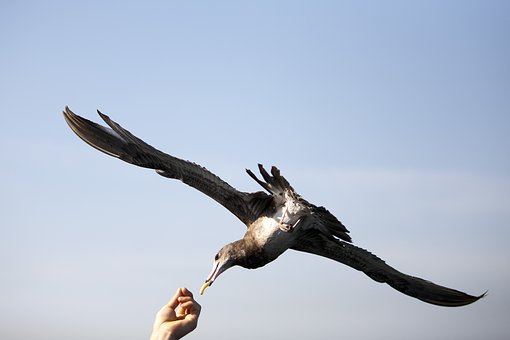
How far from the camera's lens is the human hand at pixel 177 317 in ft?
12.7

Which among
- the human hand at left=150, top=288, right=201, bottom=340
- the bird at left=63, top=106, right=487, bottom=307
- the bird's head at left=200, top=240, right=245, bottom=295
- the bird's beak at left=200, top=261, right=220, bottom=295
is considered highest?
the bird at left=63, top=106, right=487, bottom=307

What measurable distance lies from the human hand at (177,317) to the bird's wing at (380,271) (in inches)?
183

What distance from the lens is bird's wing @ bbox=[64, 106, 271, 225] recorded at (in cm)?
815

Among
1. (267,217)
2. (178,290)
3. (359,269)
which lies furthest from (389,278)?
(178,290)

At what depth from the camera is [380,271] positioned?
983 centimetres

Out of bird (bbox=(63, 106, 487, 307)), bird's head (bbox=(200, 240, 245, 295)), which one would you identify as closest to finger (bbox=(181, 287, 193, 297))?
bird (bbox=(63, 106, 487, 307))

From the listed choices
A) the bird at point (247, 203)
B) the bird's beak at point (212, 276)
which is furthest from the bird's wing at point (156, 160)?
the bird's beak at point (212, 276)

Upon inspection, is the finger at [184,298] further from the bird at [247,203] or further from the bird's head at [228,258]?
the bird's head at [228,258]

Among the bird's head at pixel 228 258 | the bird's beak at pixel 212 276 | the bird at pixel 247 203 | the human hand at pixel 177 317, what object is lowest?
the human hand at pixel 177 317

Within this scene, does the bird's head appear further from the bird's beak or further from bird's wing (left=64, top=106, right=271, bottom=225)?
bird's wing (left=64, top=106, right=271, bottom=225)

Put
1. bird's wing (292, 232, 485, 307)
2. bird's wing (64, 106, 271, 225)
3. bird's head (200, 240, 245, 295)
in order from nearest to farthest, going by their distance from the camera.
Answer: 1. bird's wing (64, 106, 271, 225)
2. bird's head (200, 240, 245, 295)
3. bird's wing (292, 232, 485, 307)

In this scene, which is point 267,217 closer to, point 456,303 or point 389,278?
point 389,278

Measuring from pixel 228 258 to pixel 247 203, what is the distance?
0.67 meters

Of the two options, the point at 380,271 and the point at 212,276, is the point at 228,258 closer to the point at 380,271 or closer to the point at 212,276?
the point at 212,276
